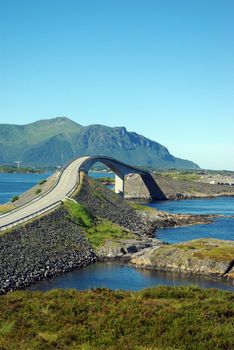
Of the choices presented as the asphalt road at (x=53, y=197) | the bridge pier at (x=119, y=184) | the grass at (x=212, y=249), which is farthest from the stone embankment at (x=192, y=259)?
the bridge pier at (x=119, y=184)

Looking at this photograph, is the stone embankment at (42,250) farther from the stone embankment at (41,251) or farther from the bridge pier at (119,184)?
the bridge pier at (119,184)

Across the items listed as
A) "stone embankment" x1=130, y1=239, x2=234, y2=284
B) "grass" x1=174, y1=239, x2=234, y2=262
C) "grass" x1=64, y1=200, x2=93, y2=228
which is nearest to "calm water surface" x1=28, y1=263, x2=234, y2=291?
"stone embankment" x1=130, y1=239, x2=234, y2=284

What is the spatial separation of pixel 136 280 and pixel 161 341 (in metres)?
36.3

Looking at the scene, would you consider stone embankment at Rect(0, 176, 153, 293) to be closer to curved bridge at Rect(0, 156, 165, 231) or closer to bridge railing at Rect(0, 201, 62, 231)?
bridge railing at Rect(0, 201, 62, 231)

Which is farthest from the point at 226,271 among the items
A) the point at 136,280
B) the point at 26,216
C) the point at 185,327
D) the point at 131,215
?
the point at 131,215

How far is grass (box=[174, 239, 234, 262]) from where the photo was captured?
2677 inches

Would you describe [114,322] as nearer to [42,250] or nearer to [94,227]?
[42,250]

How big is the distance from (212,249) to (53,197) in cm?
3949

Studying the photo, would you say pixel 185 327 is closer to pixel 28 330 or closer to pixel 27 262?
pixel 28 330

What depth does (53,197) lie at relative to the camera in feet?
332

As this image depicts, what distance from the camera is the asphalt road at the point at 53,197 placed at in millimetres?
79062

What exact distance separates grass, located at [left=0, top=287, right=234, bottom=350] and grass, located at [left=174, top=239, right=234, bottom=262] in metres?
32.0

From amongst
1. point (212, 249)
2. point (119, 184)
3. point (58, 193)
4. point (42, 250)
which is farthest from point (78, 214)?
point (119, 184)

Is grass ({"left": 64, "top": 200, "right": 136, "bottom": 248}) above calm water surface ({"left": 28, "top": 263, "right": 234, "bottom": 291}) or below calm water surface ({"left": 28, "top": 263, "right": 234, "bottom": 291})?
above
